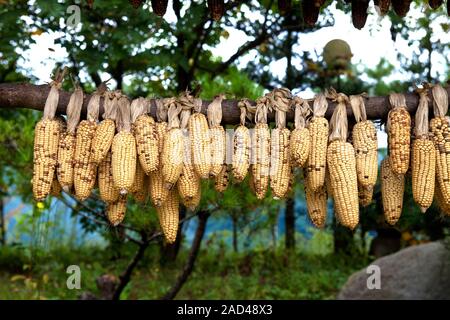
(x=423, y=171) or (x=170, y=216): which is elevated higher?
(x=423, y=171)

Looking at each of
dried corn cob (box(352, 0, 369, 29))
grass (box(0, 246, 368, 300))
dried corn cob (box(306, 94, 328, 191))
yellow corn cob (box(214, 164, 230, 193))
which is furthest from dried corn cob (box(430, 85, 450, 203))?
grass (box(0, 246, 368, 300))

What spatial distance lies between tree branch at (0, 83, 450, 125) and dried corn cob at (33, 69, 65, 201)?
0.09 metres

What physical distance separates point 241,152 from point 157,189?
40 cm

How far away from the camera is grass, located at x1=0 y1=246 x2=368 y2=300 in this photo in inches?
311

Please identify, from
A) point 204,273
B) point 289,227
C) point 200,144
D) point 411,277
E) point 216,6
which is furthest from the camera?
point 289,227

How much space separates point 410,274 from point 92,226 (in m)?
4.08

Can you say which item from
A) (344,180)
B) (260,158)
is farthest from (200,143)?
(344,180)

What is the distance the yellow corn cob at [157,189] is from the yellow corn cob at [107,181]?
0.16 meters

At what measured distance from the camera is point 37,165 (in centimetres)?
259

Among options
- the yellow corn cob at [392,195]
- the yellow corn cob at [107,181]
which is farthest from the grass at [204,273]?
the yellow corn cob at [392,195]

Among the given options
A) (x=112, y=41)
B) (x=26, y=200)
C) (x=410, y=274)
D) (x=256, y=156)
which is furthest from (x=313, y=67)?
(x=256, y=156)

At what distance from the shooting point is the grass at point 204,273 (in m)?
7.89

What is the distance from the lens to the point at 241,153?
257 centimetres

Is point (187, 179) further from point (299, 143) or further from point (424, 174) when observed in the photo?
point (424, 174)
